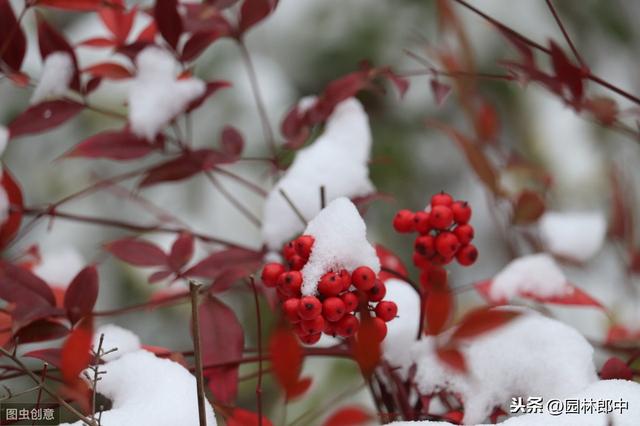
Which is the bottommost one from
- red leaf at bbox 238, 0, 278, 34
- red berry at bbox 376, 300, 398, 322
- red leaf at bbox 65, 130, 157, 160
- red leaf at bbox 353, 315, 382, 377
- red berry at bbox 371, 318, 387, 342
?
red leaf at bbox 353, 315, 382, 377

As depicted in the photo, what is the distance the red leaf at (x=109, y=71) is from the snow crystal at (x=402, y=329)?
0.84 ft

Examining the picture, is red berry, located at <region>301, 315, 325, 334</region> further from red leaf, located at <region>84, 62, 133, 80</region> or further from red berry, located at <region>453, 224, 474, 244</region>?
red leaf, located at <region>84, 62, 133, 80</region>

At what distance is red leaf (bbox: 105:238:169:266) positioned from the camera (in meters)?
0.53

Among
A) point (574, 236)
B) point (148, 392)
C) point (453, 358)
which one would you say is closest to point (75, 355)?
point (148, 392)

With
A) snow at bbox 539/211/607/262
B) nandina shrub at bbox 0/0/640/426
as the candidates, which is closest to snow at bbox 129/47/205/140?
nandina shrub at bbox 0/0/640/426

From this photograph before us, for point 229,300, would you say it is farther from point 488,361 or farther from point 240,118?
point 488,361

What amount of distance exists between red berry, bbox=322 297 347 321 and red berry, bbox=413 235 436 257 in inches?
3.8

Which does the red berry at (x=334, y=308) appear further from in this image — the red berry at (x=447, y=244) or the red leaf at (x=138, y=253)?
the red leaf at (x=138, y=253)

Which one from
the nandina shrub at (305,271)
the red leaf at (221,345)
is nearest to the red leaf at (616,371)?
the nandina shrub at (305,271)

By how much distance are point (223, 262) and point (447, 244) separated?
0.16 m

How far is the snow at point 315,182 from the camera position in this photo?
20.6 inches

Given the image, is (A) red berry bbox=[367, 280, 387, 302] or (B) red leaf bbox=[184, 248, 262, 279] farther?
(B) red leaf bbox=[184, 248, 262, 279]

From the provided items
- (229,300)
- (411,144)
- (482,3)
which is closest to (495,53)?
(482,3)

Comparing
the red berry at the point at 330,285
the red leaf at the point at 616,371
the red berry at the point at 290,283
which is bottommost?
the red leaf at the point at 616,371
